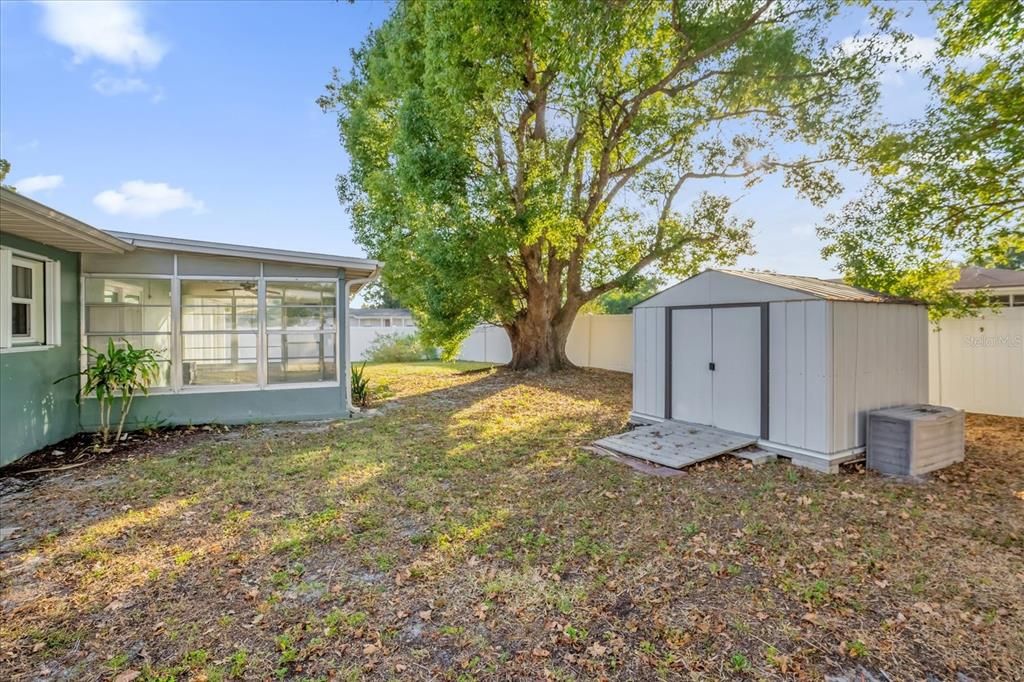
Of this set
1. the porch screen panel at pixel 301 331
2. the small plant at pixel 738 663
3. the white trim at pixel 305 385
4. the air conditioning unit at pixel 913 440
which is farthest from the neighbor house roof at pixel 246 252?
the air conditioning unit at pixel 913 440

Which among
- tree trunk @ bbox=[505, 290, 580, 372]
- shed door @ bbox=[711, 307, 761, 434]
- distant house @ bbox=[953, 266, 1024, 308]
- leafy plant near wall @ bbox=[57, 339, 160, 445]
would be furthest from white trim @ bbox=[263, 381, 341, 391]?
distant house @ bbox=[953, 266, 1024, 308]

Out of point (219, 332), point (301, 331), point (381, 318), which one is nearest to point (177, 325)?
point (219, 332)

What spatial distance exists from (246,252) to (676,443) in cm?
629

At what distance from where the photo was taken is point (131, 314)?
665 cm

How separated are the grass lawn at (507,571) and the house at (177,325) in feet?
4.80

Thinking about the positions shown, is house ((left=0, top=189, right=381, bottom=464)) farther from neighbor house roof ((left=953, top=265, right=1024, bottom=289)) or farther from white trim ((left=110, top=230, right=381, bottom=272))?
neighbor house roof ((left=953, top=265, right=1024, bottom=289))

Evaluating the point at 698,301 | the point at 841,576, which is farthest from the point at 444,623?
the point at 698,301

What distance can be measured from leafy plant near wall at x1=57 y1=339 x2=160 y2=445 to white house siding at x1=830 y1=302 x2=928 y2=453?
26.4ft

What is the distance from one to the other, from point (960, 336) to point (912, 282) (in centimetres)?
220

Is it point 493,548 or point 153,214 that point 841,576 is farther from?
point 153,214

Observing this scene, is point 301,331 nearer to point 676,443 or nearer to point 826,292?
point 676,443

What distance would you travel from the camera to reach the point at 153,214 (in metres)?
18.0

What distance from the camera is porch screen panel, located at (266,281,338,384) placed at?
7281 mm

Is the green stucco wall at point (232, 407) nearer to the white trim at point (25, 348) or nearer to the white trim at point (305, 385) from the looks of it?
the white trim at point (305, 385)
